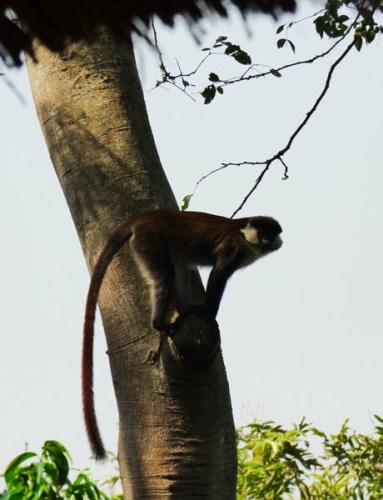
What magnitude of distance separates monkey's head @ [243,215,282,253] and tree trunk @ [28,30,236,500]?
2.10m

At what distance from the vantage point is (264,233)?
6.14m

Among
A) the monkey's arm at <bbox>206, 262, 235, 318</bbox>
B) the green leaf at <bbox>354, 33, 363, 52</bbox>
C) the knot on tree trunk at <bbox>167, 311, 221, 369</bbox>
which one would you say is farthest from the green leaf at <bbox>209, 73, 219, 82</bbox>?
the knot on tree trunk at <bbox>167, 311, 221, 369</bbox>

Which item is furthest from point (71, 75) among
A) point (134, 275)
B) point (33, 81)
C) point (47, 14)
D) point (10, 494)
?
point (47, 14)

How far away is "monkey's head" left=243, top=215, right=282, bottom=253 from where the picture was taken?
232 inches

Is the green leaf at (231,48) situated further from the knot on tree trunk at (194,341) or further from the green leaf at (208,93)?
the knot on tree trunk at (194,341)

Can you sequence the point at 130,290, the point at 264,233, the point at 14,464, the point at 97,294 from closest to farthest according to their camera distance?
1. the point at 130,290
2. the point at 97,294
3. the point at 14,464
4. the point at 264,233

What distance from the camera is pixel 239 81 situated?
15.5 ft

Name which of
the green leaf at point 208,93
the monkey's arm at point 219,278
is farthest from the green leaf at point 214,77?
the monkey's arm at point 219,278

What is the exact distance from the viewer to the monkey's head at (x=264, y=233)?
19.4 ft

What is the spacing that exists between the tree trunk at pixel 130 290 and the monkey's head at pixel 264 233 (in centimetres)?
210

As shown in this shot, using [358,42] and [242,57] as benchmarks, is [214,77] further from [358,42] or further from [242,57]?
[358,42]

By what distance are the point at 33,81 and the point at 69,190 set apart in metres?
0.62

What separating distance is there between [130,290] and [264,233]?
2726 mm

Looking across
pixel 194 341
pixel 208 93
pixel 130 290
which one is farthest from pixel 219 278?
pixel 194 341
